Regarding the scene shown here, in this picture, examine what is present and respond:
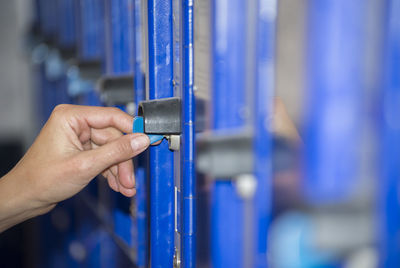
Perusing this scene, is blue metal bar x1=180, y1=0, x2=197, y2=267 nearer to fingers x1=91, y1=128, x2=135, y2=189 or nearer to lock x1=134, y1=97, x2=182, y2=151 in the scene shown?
lock x1=134, y1=97, x2=182, y2=151

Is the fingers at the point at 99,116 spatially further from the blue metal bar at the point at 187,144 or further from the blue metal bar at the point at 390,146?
the blue metal bar at the point at 390,146

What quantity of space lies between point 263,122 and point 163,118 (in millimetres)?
428

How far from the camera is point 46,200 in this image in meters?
0.83

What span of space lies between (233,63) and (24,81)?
237 cm

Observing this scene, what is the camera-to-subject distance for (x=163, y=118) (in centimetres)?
68

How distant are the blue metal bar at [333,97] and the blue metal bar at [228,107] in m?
0.53

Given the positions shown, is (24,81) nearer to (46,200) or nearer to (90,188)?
(90,188)

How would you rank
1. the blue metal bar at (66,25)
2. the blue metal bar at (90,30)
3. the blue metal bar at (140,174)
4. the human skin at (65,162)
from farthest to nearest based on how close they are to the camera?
the blue metal bar at (66,25)
the blue metal bar at (90,30)
the blue metal bar at (140,174)
the human skin at (65,162)

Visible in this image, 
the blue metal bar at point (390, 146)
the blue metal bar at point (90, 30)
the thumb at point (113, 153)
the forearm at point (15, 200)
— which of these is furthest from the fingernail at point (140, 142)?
the blue metal bar at point (90, 30)

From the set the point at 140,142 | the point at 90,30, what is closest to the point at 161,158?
the point at 140,142

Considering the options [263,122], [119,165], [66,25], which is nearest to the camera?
[119,165]

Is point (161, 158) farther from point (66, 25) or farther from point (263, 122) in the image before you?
point (66, 25)

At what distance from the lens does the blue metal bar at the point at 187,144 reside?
2.06 feet

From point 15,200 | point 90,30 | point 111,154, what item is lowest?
point 15,200
